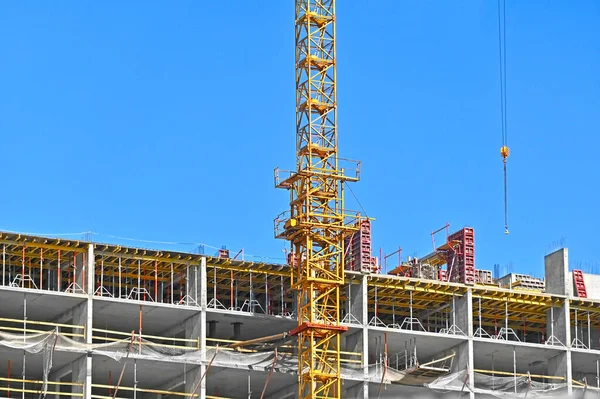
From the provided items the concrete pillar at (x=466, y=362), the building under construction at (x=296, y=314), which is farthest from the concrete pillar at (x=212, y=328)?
the concrete pillar at (x=466, y=362)

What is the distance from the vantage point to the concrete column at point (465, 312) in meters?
97.8

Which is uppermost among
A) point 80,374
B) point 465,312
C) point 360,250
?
point 360,250

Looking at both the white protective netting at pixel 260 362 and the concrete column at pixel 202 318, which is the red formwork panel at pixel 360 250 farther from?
the concrete column at pixel 202 318

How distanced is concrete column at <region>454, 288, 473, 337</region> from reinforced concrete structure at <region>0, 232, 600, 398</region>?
3.4 inches

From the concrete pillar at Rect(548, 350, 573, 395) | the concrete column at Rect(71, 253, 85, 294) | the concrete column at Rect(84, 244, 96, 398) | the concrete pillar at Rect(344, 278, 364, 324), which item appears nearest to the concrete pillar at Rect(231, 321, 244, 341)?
the concrete pillar at Rect(344, 278, 364, 324)

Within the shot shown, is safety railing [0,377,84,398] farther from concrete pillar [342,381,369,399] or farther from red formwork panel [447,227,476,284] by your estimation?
red formwork panel [447,227,476,284]

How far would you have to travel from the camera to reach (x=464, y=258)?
99.8 metres

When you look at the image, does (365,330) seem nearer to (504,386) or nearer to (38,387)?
(504,386)

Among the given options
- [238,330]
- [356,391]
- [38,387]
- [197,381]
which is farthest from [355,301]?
[38,387]

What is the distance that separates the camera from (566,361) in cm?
10044

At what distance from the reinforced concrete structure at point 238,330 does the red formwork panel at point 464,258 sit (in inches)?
34.6

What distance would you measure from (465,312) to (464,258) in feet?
12.5

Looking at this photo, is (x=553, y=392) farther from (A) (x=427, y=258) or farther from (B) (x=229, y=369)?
(B) (x=229, y=369)

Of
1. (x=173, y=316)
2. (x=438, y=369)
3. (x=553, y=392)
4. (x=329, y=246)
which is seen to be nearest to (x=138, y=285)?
(x=173, y=316)
